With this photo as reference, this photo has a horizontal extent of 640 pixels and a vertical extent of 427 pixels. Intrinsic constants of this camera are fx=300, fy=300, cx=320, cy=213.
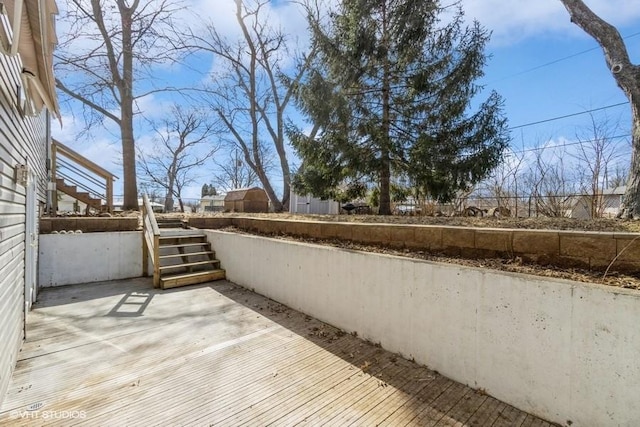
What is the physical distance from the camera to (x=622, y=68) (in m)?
4.23

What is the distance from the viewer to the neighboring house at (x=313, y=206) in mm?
13503

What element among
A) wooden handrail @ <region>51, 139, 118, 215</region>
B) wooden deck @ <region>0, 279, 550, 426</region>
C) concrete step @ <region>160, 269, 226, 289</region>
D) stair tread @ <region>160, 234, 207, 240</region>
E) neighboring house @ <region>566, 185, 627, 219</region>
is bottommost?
wooden deck @ <region>0, 279, 550, 426</region>

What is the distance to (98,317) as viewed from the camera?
414 centimetres

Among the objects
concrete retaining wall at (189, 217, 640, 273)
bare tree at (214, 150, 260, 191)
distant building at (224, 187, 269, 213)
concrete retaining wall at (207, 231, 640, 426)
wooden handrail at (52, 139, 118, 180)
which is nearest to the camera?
concrete retaining wall at (207, 231, 640, 426)

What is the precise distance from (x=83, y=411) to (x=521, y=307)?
10.9ft

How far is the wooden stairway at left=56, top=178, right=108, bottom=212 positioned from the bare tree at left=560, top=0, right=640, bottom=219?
11646mm

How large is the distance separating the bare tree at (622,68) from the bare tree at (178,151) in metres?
18.3

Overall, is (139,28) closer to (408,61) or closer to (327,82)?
(327,82)

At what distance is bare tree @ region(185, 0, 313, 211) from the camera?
498 inches

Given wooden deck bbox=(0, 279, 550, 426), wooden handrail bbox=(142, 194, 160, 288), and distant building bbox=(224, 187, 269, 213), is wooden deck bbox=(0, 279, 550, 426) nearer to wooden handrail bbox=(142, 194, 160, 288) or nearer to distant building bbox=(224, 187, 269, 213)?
wooden handrail bbox=(142, 194, 160, 288)

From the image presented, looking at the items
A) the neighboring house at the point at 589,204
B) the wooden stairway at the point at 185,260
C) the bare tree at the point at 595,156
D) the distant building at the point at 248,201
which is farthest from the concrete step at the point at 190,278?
the bare tree at the point at 595,156

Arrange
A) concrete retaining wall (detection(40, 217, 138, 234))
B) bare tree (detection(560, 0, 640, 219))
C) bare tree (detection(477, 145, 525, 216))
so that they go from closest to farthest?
bare tree (detection(560, 0, 640, 219)) < concrete retaining wall (detection(40, 217, 138, 234)) < bare tree (detection(477, 145, 525, 216))

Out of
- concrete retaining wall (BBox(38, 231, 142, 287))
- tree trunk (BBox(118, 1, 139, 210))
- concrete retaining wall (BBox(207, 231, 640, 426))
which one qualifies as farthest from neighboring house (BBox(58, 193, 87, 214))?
concrete retaining wall (BBox(207, 231, 640, 426))

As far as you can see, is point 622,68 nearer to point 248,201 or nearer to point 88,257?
point 88,257
